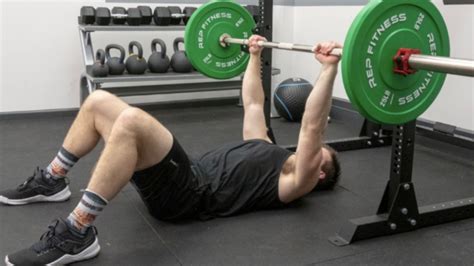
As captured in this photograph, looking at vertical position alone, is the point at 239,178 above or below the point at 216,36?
below

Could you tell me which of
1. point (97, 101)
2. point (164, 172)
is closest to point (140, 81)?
point (97, 101)

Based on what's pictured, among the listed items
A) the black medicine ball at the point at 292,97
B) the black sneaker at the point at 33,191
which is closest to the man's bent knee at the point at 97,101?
the black sneaker at the point at 33,191

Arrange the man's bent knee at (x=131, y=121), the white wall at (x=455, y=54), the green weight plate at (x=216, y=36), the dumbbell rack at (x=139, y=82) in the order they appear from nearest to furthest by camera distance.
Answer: the man's bent knee at (x=131, y=121) → the green weight plate at (x=216, y=36) → the white wall at (x=455, y=54) → the dumbbell rack at (x=139, y=82)

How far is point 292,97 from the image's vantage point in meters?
4.11

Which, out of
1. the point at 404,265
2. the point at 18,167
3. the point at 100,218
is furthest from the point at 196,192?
the point at 18,167

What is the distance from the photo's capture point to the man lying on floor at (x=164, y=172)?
172 centimetres

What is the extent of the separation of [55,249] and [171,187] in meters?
0.47

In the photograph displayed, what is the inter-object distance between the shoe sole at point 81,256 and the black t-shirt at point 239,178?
0.49m

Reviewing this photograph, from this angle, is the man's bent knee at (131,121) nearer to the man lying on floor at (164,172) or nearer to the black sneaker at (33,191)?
the man lying on floor at (164,172)

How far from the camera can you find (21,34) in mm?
4094

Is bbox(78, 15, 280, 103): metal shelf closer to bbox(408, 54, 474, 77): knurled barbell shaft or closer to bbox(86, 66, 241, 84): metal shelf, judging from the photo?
bbox(86, 66, 241, 84): metal shelf

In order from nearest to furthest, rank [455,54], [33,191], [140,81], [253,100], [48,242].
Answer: [48,242]
[33,191]
[253,100]
[455,54]
[140,81]

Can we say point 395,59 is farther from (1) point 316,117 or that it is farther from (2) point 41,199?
(2) point 41,199

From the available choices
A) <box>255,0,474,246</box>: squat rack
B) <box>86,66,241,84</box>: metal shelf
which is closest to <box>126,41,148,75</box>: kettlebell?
<box>86,66,241,84</box>: metal shelf
